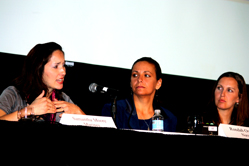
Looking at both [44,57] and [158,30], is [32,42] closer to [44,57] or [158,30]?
[44,57]

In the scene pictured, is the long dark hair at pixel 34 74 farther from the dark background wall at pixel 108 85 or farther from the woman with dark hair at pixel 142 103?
the woman with dark hair at pixel 142 103

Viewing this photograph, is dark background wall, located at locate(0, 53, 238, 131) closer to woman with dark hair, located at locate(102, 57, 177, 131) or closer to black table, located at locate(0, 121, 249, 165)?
woman with dark hair, located at locate(102, 57, 177, 131)

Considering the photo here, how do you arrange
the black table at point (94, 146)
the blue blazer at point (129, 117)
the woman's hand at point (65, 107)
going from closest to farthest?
the black table at point (94, 146)
the woman's hand at point (65, 107)
the blue blazer at point (129, 117)

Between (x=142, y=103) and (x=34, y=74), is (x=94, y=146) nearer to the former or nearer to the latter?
(x=34, y=74)

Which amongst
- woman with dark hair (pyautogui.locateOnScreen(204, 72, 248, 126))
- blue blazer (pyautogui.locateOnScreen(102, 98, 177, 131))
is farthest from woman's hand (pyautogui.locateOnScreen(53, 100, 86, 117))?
woman with dark hair (pyautogui.locateOnScreen(204, 72, 248, 126))

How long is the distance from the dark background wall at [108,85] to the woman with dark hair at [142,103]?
0.29 meters

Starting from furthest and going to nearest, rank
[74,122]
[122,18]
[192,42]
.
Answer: [192,42], [122,18], [74,122]

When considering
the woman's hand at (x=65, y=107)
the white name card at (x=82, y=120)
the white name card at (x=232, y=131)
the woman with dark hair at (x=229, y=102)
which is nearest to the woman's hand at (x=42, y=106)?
the woman's hand at (x=65, y=107)

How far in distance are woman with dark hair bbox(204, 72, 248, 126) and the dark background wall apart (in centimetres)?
31

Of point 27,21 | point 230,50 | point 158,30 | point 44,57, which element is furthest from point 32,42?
point 230,50

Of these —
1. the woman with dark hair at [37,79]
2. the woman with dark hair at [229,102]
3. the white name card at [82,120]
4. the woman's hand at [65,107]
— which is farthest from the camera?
the woman with dark hair at [229,102]

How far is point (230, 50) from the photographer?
3.21 meters

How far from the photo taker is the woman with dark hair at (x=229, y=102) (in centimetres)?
252

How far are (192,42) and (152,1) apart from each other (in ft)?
2.06
